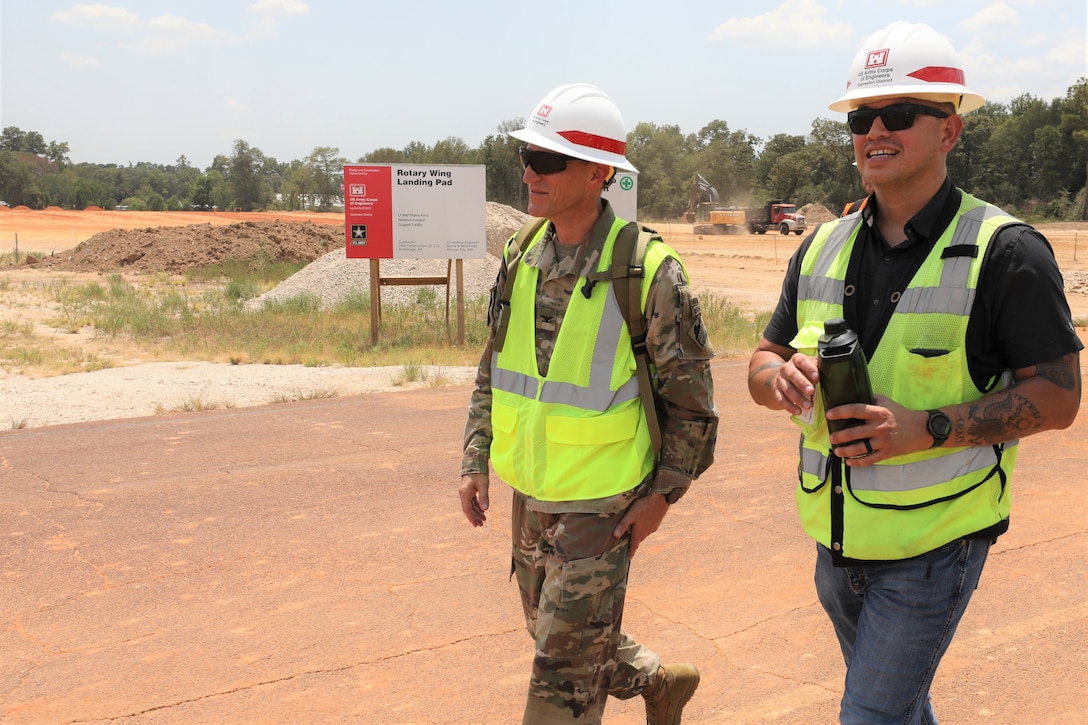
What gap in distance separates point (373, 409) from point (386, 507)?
3.45 meters

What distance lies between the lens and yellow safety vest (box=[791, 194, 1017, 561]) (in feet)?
7.84

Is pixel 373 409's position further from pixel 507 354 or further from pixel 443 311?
pixel 443 311

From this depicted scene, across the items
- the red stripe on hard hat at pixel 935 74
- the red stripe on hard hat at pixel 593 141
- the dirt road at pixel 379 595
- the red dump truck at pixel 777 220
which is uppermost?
the red dump truck at pixel 777 220

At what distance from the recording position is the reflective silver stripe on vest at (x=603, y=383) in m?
2.99

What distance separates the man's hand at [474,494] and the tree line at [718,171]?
45.0m

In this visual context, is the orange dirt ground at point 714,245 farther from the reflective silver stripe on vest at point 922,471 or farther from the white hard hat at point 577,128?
the reflective silver stripe on vest at point 922,471

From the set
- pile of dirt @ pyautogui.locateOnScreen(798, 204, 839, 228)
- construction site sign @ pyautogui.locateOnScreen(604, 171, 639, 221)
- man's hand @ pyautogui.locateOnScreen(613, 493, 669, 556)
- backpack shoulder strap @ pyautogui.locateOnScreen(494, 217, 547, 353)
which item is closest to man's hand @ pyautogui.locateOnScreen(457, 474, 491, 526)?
backpack shoulder strap @ pyautogui.locateOnScreen(494, 217, 547, 353)

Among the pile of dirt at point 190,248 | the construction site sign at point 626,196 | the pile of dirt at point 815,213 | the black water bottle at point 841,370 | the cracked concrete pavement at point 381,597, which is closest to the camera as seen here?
the black water bottle at point 841,370

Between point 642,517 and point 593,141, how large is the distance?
3.81 feet

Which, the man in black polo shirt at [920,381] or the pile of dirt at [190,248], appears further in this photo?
the pile of dirt at [190,248]

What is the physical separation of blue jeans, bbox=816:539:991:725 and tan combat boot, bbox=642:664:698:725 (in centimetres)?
96

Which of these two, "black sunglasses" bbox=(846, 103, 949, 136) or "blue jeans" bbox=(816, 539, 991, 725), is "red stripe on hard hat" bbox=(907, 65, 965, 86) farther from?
"blue jeans" bbox=(816, 539, 991, 725)

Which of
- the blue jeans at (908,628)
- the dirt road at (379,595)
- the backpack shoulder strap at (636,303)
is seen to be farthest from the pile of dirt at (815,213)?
the blue jeans at (908,628)

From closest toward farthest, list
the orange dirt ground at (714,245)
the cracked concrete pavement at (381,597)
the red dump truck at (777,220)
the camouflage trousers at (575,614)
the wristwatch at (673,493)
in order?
the camouflage trousers at (575,614), the wristwatch at (673,493), the cracked concrete pavement at (381,597), the orange dirt ground at (714,245), the red dump truck at (777,220)
